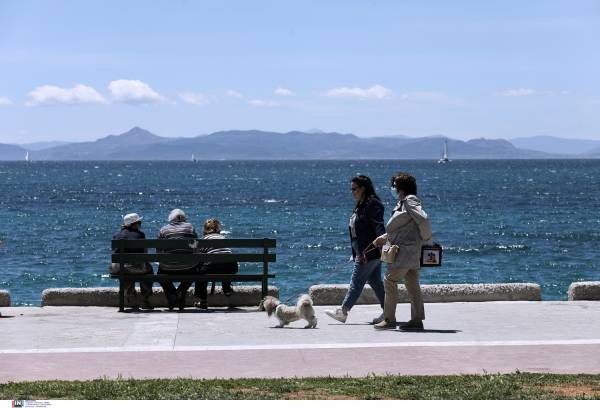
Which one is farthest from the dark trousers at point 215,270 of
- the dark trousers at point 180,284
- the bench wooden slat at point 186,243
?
the bench wooden slat at point 186,243

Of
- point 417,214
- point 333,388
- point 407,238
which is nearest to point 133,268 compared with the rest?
point 407,238

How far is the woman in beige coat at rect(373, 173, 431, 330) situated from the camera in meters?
10.8

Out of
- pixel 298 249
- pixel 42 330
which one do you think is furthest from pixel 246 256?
pixel 298 249

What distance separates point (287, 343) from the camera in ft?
33.0

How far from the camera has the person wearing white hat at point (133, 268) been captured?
41.6ft

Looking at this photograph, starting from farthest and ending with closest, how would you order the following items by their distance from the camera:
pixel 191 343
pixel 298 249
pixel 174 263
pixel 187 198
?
pixel 187 198 < pixel 298 249 < pixel 174 263 < pixel 191 343

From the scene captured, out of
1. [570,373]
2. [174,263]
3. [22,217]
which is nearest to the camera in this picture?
[570,373]

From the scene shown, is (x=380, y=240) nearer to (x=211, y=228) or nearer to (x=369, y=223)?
(x=369, y=223)

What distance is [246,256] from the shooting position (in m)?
12.7

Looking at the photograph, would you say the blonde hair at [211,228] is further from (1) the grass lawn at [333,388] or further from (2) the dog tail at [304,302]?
(1) the grass lawn at [333,388]

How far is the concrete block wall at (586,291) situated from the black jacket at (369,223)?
3135 mm

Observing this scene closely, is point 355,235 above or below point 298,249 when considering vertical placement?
above

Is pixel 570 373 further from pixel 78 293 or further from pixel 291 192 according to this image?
pixel 291 192
